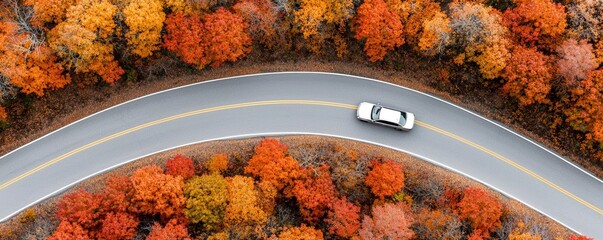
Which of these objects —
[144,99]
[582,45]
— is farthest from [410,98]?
[144,99]

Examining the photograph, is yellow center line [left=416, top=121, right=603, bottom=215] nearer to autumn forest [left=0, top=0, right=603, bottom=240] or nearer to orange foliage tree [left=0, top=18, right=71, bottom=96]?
autumn forest [left=0, top=0, right=603, bottom=240]

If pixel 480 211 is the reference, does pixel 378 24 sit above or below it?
above

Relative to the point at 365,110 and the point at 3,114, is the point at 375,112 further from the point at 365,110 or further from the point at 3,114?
the point at 3,114

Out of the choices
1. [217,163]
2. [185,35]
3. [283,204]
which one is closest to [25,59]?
[185,35]

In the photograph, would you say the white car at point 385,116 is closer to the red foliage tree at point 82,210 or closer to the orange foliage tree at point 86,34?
the orange foliage tree at point 86,34

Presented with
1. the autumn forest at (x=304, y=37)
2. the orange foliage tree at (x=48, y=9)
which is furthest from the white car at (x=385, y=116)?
the orange foliage tree at (x=48, y=9)

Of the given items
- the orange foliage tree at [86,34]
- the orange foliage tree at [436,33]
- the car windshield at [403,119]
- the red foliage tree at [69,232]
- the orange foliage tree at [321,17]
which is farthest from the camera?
the car windshield at [403,119]
